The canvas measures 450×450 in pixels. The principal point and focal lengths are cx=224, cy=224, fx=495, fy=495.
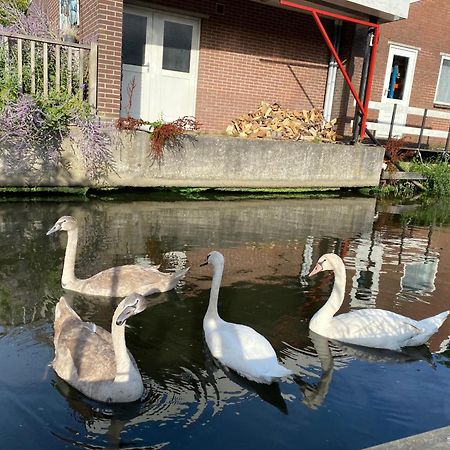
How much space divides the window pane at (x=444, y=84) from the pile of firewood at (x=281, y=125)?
6631 millimetres

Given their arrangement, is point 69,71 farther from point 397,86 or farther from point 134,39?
point 397,86

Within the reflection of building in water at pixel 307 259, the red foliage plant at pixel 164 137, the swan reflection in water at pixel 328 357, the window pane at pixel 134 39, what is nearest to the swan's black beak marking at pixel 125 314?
the swan reflection in water at pixel 328 357

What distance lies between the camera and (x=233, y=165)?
501 inches

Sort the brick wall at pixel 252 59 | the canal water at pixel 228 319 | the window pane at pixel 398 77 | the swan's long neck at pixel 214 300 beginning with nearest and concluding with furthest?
the canal water at pixel 228 319
the swan's long neck at pixel 214 300
the brick wall at pixel 252 59
the window pane at pixel 398 77

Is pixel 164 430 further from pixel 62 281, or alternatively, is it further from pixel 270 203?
pixel 270 203

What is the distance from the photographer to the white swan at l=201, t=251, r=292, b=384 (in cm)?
419

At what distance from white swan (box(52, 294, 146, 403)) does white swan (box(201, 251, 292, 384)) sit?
34.0 inches

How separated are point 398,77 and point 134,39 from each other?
34.2ft

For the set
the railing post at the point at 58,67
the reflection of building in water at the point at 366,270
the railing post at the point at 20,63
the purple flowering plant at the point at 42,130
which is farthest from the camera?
the railing post at the point at 58,67

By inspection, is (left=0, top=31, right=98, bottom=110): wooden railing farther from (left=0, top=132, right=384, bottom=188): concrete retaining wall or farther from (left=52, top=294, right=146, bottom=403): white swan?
(left=52, top=294, right=146, bottom=403): white swan

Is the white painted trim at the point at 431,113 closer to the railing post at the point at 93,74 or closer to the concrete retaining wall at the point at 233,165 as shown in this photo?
the concrete retaining wall at the point at 233,165

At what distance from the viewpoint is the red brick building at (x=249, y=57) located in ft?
46.0

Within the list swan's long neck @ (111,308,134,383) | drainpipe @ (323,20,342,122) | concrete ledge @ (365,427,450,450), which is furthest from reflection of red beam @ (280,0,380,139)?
concrete ledge @ (365,427,450,450)

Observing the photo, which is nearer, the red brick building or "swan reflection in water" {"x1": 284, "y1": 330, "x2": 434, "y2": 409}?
"swan reflection in water" {"x1": 284, "y1": 330, "x2": 434, "y2": 409}
